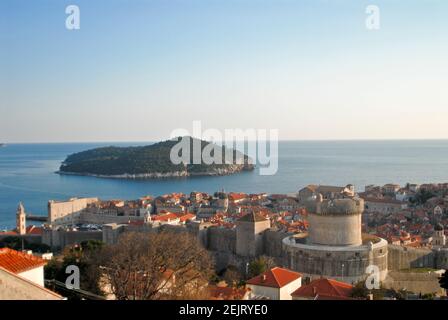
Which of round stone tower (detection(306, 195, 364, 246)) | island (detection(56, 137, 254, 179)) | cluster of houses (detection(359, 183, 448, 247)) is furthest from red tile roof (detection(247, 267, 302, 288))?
island (detection(56, 137, 254, 179))

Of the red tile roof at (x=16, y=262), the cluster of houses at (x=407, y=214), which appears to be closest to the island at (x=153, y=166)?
the cluster of houses at (x=407, y=214)

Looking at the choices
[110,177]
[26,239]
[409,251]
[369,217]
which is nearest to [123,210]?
[26,239]

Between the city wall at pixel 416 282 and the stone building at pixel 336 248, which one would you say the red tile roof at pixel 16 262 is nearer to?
the stone building at pixel 336 248
